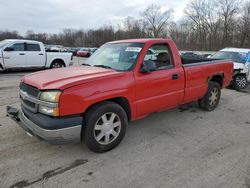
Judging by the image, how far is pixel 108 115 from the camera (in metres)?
3.49

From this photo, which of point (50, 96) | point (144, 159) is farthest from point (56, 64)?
point (144, 159)

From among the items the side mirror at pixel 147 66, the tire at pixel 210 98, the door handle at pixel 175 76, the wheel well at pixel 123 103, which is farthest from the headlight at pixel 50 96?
the tire at pixel 210 98

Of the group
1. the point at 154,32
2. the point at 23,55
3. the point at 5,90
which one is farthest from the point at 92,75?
the point at 154,32

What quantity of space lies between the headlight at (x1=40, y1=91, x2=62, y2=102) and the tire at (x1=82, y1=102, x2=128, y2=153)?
52cm

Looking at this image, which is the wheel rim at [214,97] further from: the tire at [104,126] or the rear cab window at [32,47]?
the rear cab window at [32,47]

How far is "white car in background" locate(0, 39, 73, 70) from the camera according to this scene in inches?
452

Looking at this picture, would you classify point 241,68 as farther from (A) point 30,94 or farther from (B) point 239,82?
(A) point 30,94

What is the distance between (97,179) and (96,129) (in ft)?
2.49

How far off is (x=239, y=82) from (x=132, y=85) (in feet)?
22.6

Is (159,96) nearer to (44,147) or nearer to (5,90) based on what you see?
(44,147)

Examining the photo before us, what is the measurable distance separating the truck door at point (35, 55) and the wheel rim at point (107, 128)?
10.3 m

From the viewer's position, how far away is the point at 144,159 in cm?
337

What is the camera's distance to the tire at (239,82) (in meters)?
8.87

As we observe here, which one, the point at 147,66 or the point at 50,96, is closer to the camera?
the point at 50,96
